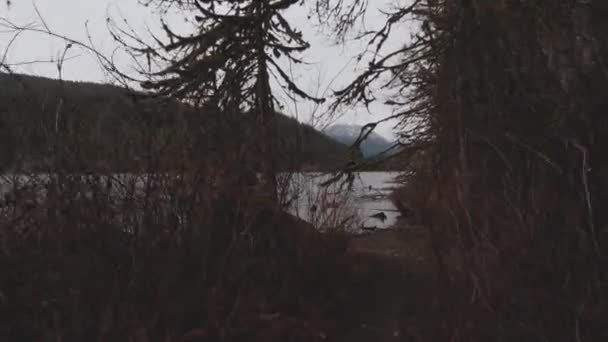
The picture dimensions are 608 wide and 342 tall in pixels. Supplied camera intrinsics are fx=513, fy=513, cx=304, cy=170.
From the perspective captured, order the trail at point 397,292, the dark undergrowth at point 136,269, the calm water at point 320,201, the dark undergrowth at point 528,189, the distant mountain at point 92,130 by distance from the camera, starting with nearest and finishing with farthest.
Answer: the dark undergrowth at point 528,189
the dark undergrowth at point 136,269
the distant mountain at point 92,130
the trail at point 397,292
the calm water at point 320,201

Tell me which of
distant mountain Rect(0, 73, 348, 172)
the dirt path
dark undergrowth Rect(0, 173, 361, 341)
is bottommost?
the dirt path

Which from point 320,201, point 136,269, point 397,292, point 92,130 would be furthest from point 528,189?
point 92,130

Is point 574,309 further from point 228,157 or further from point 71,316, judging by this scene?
point 71,316

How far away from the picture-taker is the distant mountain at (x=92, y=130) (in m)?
4.00

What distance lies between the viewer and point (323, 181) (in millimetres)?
7012

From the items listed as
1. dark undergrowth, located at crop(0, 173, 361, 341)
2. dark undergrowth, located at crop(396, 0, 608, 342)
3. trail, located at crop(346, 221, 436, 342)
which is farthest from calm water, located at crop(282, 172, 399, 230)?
dark undergrowth, located at crop(396, 0, 608, 342)

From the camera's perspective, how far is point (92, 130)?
4.15 m

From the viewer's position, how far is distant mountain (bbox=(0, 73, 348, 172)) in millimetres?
4004

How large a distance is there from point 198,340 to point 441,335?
5.94ft

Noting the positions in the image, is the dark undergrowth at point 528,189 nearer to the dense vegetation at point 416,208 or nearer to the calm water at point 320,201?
the dense vegetation at point 416,208

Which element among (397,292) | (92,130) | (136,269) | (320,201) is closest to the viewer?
(136,269)

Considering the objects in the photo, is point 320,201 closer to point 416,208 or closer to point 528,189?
point 416,208

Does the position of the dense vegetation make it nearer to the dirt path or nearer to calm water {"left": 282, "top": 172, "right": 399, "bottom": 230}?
the dirt path

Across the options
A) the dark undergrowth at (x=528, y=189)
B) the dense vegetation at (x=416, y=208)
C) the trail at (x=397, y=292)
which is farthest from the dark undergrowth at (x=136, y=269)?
the dark undergrowth at (x=528, y=189)
